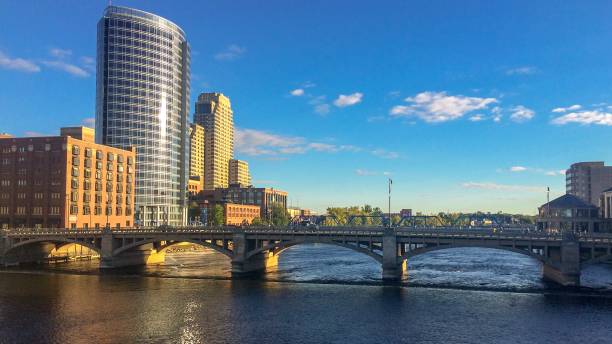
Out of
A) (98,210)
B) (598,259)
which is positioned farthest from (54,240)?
(598,259)

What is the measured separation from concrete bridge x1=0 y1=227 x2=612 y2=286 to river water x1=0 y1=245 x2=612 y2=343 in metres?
4.43

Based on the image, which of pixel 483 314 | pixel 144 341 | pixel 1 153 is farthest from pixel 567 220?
pixel 1 153

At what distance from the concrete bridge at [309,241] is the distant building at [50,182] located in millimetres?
14035

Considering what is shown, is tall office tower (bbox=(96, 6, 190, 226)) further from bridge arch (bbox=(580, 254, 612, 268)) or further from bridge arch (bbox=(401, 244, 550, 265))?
bridge arch (bbox=(580, 254, 612, 268))

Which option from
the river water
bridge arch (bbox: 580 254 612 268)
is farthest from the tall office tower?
bridge arch (bbox: 580 254 612 268)

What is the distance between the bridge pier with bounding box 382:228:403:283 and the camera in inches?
3575

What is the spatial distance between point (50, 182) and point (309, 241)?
83.7 metres

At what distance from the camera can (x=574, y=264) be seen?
268ft

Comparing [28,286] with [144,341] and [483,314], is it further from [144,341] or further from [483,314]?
[483,314]

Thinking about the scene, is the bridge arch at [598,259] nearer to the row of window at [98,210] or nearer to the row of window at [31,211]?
the row of window at [98,210]

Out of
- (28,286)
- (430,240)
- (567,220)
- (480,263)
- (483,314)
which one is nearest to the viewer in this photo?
(483,314)

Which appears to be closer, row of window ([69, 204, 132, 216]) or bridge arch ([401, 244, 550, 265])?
bridge arch ([401, 244, 550, 265])

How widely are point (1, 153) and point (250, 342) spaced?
12590 cm

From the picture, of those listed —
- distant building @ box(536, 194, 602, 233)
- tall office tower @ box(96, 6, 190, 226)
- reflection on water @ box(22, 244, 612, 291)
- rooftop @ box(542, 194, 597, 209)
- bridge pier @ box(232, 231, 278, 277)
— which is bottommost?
reflection on water @ box(22, 244, 612, 291)
